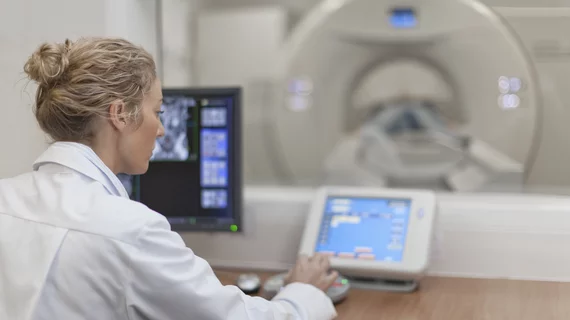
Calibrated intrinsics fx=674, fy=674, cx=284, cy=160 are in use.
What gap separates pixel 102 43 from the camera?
3.47ft

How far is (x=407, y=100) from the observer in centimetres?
274

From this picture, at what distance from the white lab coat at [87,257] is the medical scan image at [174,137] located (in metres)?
0.65

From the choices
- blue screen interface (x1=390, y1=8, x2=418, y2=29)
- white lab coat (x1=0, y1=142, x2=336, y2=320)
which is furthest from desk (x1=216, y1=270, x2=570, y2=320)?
blue screen interface (x1=390, y1=8, x2=418, y2=29)

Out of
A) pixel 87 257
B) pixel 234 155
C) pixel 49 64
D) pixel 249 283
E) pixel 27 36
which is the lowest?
pixel 249 283

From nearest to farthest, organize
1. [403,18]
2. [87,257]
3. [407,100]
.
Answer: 1. [87,257]
2. [403,18]
3. [407,100]

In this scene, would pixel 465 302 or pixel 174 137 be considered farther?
pixel 174 137

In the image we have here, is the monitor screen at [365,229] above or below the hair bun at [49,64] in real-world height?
below

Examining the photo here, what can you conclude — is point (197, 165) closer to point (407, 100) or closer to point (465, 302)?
point (465, 302)

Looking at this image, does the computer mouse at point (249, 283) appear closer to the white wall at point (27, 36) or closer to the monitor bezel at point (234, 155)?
the monitor bezel at point (234, 155)

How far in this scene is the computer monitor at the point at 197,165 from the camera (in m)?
1.67

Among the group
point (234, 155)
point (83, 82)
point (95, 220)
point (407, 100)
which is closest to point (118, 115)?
point (83, 82)

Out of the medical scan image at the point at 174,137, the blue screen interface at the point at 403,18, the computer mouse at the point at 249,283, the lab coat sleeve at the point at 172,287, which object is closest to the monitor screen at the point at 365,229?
the computer mouse at the point at 249,283

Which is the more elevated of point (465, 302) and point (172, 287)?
point (172, 287)

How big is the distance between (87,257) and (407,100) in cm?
201
